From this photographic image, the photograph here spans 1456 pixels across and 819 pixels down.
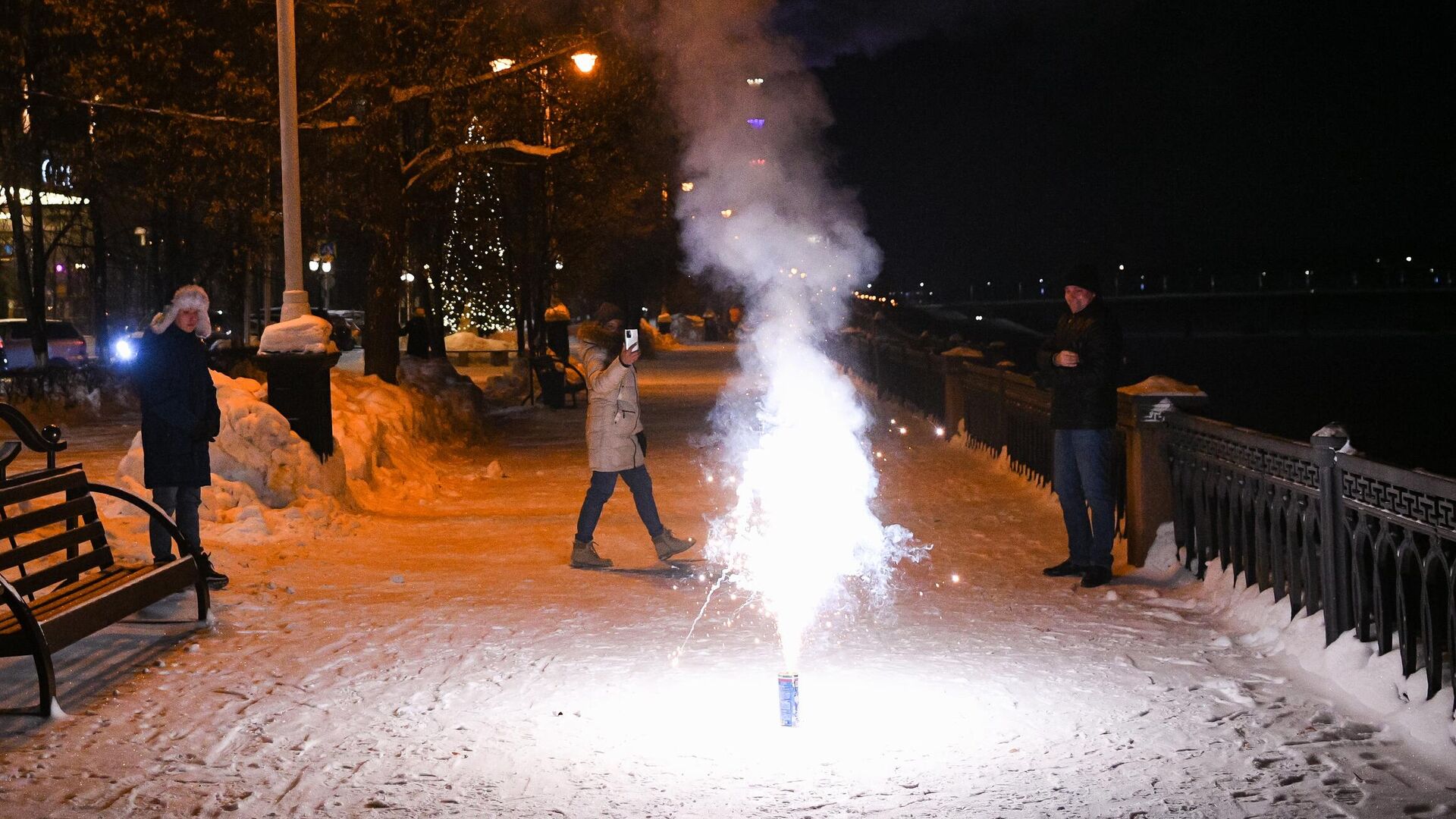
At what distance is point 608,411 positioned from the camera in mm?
9961

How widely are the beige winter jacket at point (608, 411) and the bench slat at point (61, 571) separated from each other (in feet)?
10.7

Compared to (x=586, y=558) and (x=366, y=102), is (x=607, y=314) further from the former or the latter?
(x=366, y=102)

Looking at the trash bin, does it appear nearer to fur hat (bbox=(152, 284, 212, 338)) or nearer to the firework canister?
fur hat (bbox=(152, 284, 212, 338))

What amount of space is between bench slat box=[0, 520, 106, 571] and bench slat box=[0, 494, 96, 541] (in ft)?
0.24

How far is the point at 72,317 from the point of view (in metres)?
68.4

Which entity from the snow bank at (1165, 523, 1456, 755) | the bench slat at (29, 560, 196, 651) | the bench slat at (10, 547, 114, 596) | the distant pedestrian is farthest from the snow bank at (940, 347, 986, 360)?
the distant pedestrian

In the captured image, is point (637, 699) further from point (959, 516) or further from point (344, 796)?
point (959, 516)

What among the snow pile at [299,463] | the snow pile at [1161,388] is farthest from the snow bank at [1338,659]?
the snow pile at [299,463]

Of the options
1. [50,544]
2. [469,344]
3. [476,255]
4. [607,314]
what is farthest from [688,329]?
[50,544]

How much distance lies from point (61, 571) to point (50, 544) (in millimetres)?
169

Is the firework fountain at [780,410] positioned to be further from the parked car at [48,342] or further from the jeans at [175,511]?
the parked car at [48,342]

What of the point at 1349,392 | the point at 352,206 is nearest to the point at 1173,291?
the point at 1349,392

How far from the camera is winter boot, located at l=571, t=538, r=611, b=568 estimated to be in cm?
1009

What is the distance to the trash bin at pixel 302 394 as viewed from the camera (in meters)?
12.7
